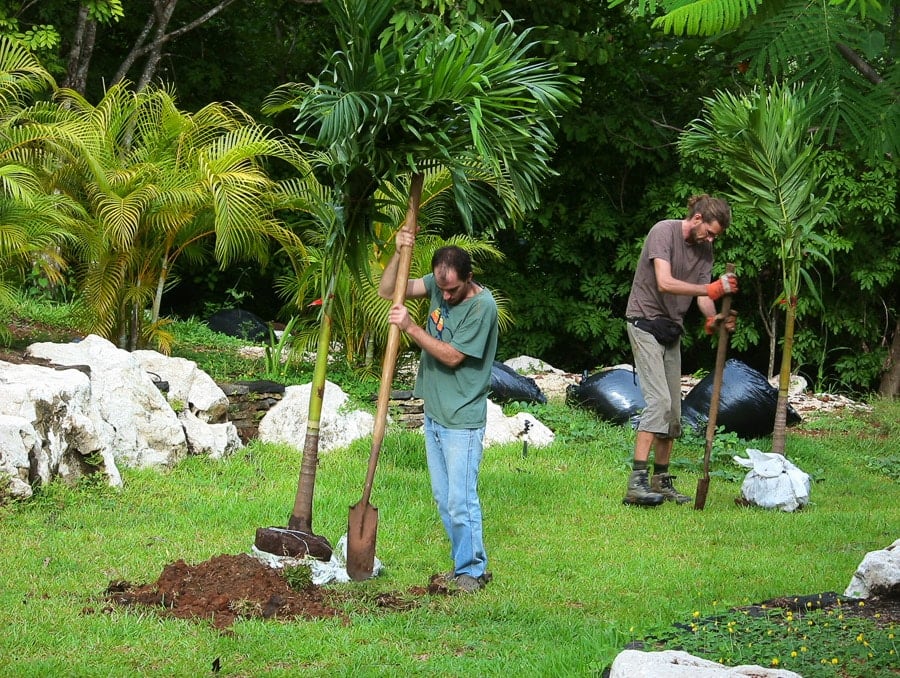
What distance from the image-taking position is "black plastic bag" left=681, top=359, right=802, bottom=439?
10352mm

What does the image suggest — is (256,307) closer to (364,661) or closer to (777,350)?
(777,350)

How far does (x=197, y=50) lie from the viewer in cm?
1678

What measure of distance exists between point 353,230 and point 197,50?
477 inches

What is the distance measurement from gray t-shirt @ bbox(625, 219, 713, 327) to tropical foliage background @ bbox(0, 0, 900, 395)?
71cm

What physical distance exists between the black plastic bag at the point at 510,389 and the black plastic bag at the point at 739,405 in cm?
158

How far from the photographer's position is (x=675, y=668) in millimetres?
3475

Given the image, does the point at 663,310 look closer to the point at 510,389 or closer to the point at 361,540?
the point at 361,540

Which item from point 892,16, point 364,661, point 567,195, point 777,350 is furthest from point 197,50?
point 892,16

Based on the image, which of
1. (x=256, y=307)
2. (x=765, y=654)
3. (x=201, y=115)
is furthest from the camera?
(x=256, y=307)

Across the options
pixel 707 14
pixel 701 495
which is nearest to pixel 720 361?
pixel 701 495

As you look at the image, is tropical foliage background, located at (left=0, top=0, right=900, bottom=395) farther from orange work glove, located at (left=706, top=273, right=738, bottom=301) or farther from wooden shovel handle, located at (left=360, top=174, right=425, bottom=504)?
orange work glove, located at (left=706, top=273, right=738, bottom=301)

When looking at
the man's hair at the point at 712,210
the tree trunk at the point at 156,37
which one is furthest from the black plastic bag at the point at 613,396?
the tree trunk at the point at 156,37

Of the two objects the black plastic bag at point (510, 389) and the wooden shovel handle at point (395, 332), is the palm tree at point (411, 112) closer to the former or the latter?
the wooden shovel handle at point (395, 332)

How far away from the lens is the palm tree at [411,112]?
17.1 ft
